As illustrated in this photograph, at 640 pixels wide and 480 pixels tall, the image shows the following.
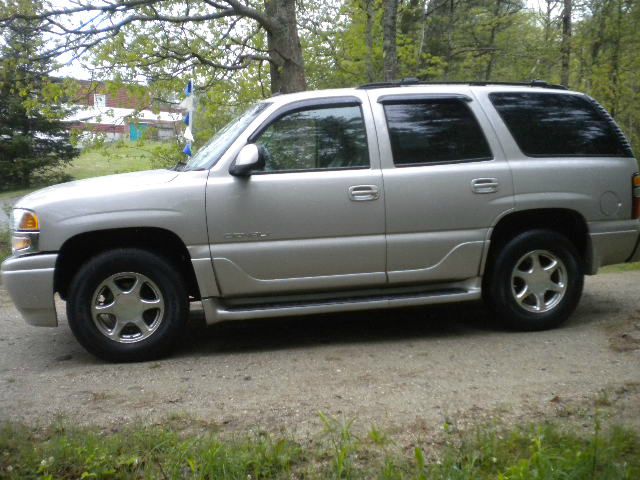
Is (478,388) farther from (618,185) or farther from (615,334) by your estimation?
(618,185)

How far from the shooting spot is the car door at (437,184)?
204 inches

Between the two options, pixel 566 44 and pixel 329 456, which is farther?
pixel 566 44

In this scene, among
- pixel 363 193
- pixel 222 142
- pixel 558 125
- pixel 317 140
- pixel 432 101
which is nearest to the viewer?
pixel 363 193

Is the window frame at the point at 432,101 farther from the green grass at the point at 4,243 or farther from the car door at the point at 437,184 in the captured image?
the green grass at the point at 4,243

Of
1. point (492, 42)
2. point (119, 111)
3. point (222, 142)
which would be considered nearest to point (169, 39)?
point (119, 111)

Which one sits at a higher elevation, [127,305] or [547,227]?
[547,227]

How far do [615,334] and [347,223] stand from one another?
2327 millimetres

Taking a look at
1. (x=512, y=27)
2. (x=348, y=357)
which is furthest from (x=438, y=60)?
(x=348, y=357)

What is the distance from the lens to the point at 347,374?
14.8 feet

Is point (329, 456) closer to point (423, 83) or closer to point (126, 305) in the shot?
point (126, 305)

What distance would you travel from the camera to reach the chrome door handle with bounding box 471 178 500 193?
528cm

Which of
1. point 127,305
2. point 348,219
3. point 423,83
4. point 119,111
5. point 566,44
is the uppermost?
point 566,44

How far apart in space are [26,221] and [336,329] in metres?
2.64

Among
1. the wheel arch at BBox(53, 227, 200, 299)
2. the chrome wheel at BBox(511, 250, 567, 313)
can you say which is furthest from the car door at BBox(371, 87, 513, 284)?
the wheel arch at BBox(53, 227, 200, 299)
